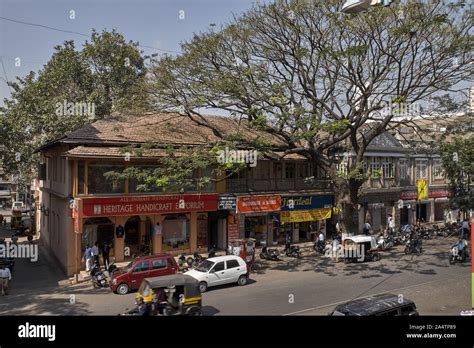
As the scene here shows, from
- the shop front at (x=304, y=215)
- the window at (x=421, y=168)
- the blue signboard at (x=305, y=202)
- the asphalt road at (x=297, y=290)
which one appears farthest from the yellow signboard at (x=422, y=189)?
the asphalt road at (x=297, y=290)

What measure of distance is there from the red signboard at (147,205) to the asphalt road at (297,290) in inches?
152

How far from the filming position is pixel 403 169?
35281mm

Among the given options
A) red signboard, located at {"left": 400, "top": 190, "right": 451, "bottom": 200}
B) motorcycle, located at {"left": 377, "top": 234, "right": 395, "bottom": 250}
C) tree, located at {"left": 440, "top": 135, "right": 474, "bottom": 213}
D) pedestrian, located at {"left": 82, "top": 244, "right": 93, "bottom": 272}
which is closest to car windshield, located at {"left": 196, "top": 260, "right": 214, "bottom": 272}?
pedestrian, located at {"left": 82, "top": 244, "right": 93, "bottom": 272}

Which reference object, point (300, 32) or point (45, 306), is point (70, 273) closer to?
point (45, 306)

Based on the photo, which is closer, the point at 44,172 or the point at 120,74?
the point at 44,172

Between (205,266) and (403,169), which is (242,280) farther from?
(403,169)

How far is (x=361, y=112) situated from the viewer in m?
21.4

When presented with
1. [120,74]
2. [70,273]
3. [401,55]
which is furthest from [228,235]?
[120,74]

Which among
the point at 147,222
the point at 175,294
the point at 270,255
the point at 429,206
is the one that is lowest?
the point at 270,255

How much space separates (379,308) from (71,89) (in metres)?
29.7

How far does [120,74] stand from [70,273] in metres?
17.8

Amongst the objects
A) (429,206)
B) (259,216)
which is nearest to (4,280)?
(259,216)

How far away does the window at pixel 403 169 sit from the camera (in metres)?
35.0

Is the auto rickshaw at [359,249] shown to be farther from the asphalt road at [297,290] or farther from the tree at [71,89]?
the tree at [71,89]
